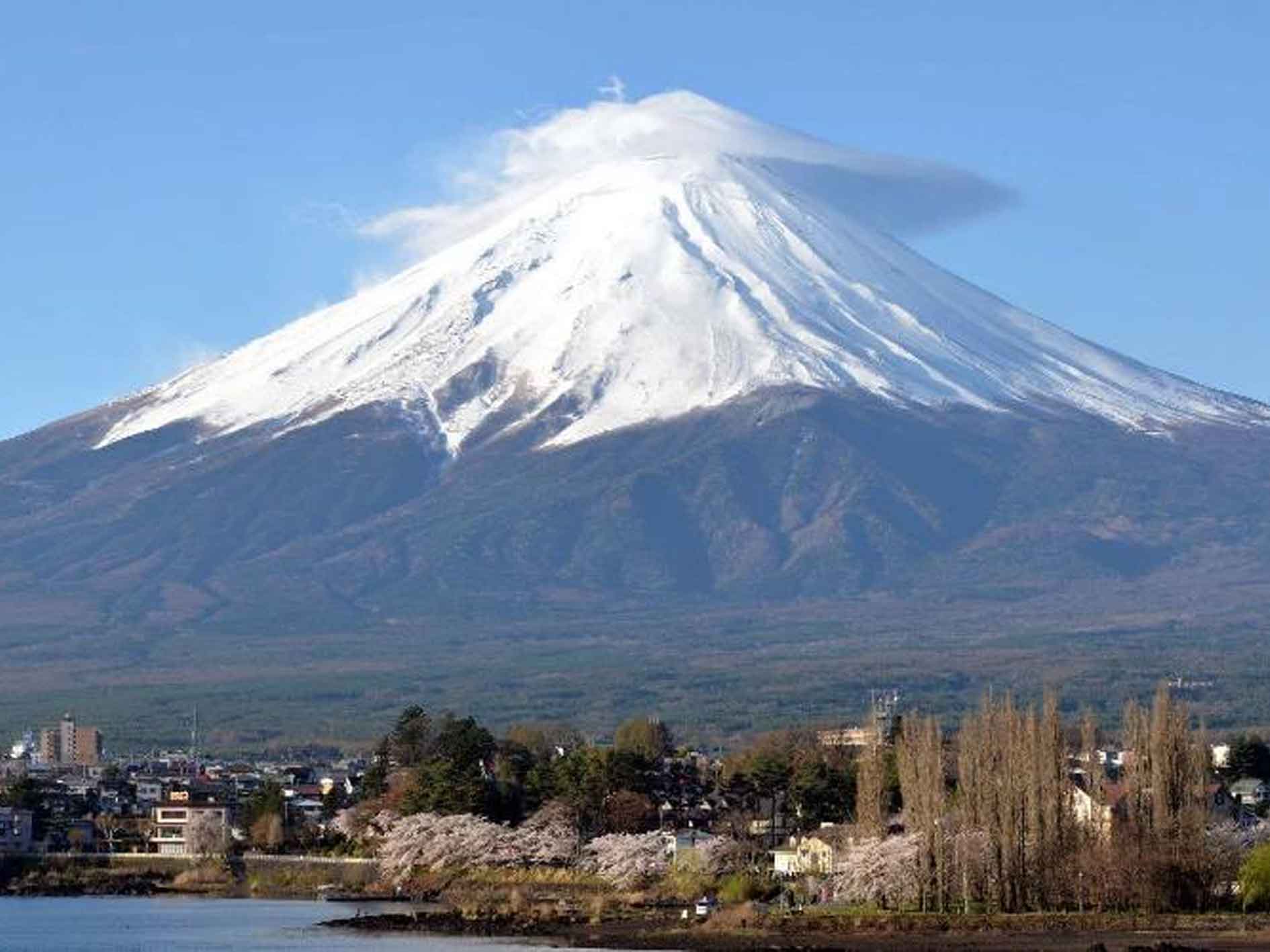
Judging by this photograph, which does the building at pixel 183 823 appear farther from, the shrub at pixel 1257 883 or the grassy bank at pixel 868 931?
the shrub at pixel 1257 883

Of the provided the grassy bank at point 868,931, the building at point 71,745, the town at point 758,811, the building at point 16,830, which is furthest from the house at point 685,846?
the building at point 71,745

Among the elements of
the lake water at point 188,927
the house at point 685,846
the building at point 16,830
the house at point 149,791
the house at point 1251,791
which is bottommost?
the lake water at point 188,927

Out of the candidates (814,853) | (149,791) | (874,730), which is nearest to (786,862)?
(814,853)

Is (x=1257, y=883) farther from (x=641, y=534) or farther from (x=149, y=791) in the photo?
(x=641, y=534)

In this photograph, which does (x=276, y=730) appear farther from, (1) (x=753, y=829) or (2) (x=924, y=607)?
(1) (x=753, y=829)

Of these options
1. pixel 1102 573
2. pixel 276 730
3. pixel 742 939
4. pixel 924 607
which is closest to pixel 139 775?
pixel 276 730

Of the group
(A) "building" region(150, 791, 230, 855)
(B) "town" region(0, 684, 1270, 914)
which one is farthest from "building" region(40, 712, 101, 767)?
(A) "building" region(150, 791, 230, 855)
